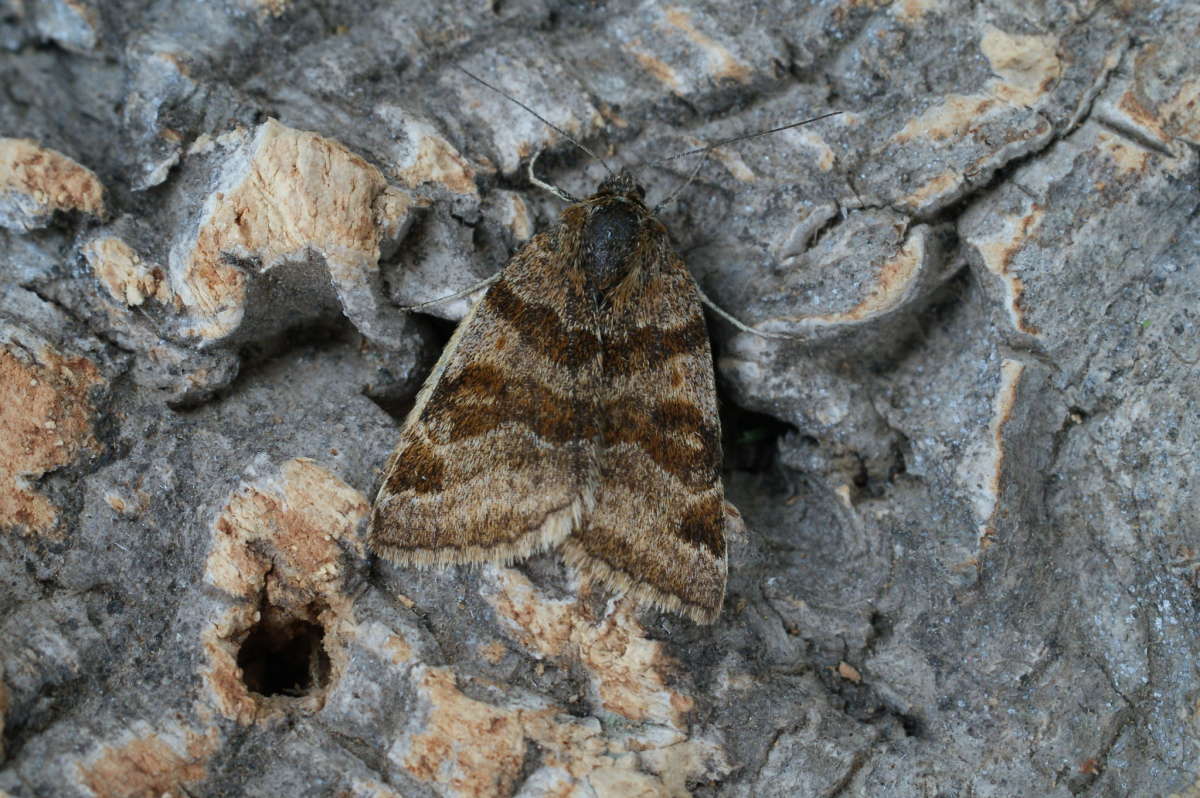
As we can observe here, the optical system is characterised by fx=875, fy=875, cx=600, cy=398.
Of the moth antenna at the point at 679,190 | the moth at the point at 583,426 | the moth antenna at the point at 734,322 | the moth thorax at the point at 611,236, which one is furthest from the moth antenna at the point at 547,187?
the moth antenna at the point at 734,322

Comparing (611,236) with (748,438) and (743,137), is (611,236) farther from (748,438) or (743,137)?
(748,438)

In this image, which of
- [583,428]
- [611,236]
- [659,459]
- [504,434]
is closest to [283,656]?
[504,434]

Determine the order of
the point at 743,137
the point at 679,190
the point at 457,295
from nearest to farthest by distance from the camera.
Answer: the point at 457,295
the point at 743,137
the point at 679,190

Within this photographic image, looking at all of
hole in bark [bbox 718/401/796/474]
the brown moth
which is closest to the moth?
the brown moth

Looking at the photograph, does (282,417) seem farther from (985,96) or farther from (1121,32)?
(1121,32)

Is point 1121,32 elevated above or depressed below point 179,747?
above

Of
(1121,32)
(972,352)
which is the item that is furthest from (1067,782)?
(1121,32)
